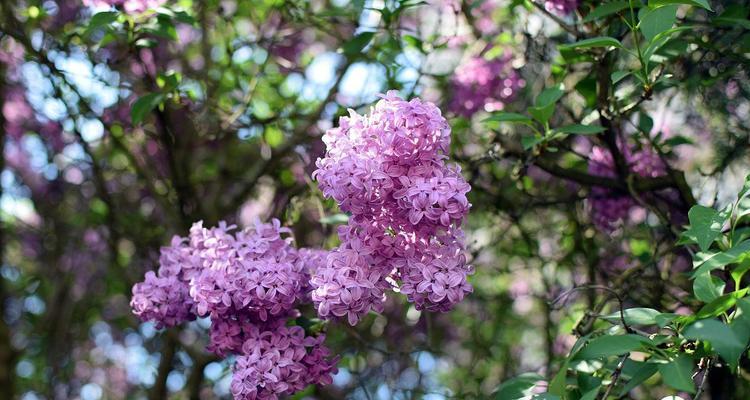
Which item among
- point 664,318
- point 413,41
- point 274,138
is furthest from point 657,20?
point 274,138

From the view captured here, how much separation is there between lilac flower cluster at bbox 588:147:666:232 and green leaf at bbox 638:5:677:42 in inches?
32.1

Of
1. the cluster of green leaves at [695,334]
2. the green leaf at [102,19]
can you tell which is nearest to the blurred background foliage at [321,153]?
the green leaf at [102,19]

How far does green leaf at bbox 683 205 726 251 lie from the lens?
1.44 metres

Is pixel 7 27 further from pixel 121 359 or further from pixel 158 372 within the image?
pixel 121 359

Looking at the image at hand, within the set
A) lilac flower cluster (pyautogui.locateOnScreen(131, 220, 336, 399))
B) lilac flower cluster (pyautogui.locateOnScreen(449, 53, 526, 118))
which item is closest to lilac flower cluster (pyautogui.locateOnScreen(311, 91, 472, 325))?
lilac flower cluster (pyautogui.locateOnScreen(131, 220, 336, 399))

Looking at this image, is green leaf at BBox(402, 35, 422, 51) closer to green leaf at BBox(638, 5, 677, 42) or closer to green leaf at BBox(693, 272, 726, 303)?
green leaf at BBox(638, 5, 677, 42)

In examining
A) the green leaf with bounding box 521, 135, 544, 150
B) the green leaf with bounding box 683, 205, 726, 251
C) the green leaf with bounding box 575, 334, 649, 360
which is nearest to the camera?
the green leaf with bounding box 575, 334, 649, 360

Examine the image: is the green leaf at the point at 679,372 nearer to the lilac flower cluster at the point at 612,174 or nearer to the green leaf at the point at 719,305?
the green leaf at the point at 719,305

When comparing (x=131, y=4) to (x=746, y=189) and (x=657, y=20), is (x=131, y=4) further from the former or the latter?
(x=746, y=189)

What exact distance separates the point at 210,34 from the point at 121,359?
1916mm

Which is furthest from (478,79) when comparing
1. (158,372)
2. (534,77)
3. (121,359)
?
(121,359)

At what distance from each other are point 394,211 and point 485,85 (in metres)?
1.30

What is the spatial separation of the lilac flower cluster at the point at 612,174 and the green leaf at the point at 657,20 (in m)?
0.82

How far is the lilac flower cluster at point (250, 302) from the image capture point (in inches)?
64.0
